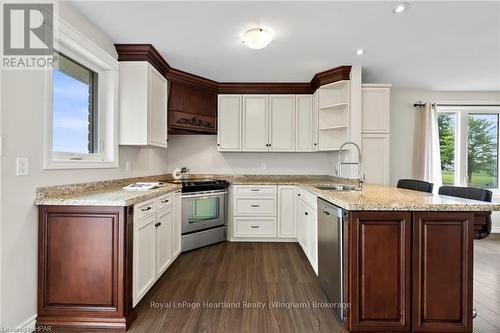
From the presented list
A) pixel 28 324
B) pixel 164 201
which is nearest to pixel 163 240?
pixel 164 201

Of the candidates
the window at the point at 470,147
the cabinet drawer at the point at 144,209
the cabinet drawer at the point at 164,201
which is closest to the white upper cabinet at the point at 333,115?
the window at the point at 470,147

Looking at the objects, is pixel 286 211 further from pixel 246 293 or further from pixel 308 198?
pixel 246 293

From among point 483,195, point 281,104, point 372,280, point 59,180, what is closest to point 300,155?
point 281,104

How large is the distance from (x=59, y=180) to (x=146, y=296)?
1205 millimetres

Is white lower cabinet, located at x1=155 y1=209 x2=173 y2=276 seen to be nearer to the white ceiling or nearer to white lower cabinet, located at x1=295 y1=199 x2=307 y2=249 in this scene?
white lower cabinet, located at x1=295 y1=199 x2=307 y2=249

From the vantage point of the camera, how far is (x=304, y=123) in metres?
3.80

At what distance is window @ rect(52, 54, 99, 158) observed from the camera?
199 centimetres

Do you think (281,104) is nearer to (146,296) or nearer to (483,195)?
(483,195)

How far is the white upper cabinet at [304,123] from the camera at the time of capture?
12.4 ft

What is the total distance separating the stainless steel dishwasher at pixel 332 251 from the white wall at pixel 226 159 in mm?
2016

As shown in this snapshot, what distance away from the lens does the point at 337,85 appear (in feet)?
10.8

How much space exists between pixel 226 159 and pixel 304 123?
4.73 feet

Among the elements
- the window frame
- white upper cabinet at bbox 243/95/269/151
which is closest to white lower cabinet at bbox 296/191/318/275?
white upper cabinet at bbox 243/95/269/151

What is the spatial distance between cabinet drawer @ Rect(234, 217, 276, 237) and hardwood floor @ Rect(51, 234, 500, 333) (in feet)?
1.32
